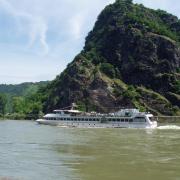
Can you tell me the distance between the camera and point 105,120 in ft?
402

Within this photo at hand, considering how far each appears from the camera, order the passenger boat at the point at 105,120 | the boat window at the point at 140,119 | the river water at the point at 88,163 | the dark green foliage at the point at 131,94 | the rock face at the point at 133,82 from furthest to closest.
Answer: the rock face at the point at 133,82, the dark green foliage at the point at 131,94, the passenger boat at the point at 105,120, the boat window at the point at 140,119, the river water at the point at 88,163

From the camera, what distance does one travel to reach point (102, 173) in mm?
37000

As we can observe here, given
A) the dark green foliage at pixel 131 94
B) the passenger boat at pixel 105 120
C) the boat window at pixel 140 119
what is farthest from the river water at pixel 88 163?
the dark green foliage at pixel 131 94

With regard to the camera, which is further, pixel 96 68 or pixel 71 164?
pixel 96 68

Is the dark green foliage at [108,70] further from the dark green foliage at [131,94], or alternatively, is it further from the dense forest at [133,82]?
the dark green foliage at [131,94]

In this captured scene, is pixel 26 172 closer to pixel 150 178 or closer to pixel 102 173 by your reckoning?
pixel 102 173

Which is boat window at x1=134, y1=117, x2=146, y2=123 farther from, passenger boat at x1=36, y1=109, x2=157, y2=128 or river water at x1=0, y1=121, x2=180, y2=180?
river water at x1=0, y1=121, x2=180, y2=180

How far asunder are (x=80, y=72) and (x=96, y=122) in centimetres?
6459

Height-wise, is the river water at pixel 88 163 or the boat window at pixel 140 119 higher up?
the boat window at pixel 140 119

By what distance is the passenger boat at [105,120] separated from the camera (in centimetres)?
11656

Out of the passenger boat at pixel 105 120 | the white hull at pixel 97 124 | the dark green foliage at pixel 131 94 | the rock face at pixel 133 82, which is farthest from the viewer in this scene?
the rock face at pixel 133 82

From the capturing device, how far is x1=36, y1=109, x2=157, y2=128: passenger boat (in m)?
117

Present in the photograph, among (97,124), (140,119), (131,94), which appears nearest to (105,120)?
(97,124)

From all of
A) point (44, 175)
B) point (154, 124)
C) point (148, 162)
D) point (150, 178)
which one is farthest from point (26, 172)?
point (154, 124)
